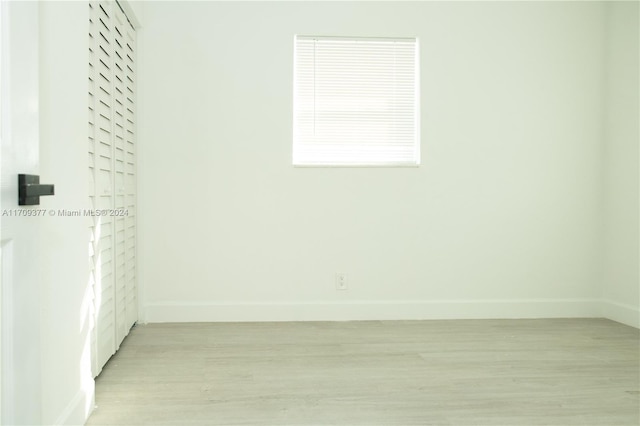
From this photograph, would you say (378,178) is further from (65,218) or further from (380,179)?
(65,218)

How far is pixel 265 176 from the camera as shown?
12.0 feet

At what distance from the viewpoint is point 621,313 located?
12.2ft

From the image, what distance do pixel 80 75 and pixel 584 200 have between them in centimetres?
360

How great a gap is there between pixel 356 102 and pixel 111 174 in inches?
73.1

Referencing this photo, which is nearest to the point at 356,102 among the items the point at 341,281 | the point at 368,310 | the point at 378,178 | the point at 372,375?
the point at 378,178

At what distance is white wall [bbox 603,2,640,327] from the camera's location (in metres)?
3.65

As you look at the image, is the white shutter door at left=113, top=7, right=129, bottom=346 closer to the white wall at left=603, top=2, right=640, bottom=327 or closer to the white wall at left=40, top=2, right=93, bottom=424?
the white wall at left=40, top=2, right=93, bottom=424

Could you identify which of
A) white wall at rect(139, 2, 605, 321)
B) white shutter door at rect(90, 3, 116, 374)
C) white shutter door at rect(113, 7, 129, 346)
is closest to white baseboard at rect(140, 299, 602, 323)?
white wall at rect(139, 2, 605, 321)

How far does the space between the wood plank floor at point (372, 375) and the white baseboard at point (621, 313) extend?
11cm

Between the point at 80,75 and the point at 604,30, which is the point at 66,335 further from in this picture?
the point at 604,30

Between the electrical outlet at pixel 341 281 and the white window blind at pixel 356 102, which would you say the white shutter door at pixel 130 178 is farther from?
the electrical outlet at pixel 341 281

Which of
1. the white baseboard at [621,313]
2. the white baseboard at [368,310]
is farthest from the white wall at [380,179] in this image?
the white baseboard at [621,313]

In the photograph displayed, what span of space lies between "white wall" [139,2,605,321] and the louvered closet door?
0.29 m

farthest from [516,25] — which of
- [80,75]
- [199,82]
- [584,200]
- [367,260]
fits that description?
[80,75]
